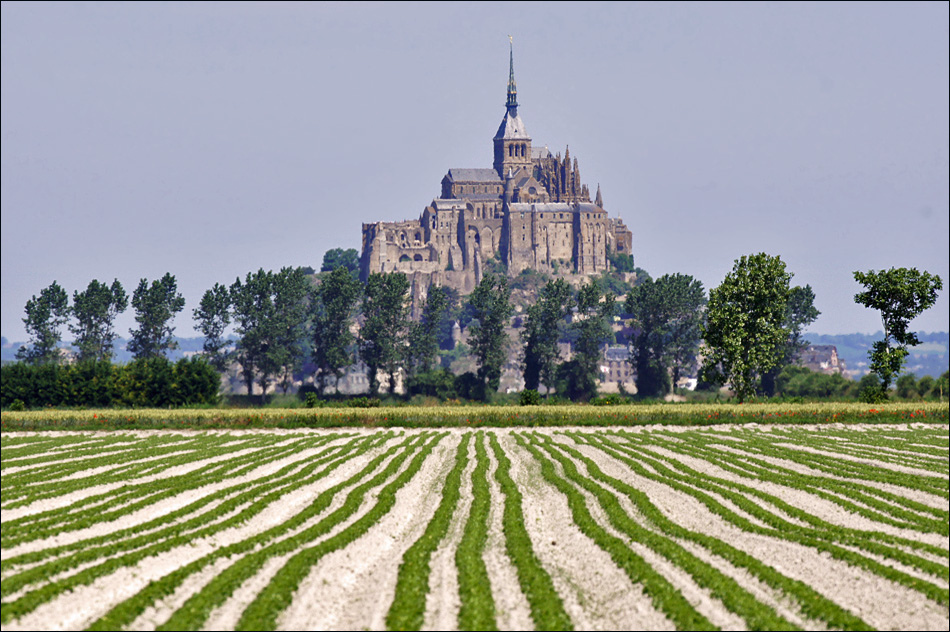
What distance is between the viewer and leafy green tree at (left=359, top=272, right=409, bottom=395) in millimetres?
135375

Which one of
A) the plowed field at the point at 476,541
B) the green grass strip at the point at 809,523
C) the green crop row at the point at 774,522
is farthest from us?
the green grass strip at the point at 809,523

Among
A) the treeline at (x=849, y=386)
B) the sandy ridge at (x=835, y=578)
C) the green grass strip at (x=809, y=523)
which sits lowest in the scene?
the sandy ridge at (x=835, y=578)

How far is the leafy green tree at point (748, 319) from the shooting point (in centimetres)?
8594

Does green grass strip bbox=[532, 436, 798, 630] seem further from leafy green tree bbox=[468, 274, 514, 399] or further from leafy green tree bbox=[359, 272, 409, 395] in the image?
leafy green tree bbox=[359, 272, 409, 395]

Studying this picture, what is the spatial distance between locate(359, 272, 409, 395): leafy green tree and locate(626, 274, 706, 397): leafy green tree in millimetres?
31127

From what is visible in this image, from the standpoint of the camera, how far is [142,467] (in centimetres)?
4450

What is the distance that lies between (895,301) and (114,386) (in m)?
69.5

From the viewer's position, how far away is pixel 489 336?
A: 134 m

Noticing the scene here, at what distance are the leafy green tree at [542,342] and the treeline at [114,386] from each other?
46322 mm

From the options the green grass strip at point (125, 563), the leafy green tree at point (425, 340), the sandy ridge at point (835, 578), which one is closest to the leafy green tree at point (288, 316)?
the leafy green tree at point (425, 340)

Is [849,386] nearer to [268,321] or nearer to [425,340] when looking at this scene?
[425,340]

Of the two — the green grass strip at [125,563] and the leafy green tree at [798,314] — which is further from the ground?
the leafy green tree at [798,314]

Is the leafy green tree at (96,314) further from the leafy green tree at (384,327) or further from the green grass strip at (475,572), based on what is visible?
the green grass strip at (475,572)

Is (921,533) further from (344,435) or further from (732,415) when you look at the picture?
(732,415)
